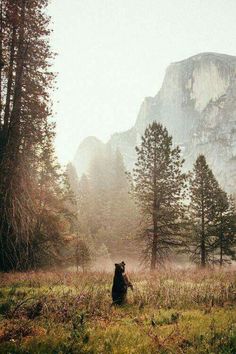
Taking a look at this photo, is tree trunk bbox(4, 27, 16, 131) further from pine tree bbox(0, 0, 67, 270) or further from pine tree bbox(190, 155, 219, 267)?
pine tree bbox(190, 155, 219, 267)

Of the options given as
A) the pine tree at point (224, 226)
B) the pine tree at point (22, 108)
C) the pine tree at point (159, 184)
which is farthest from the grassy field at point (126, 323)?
the pine tree at point (224, 226)

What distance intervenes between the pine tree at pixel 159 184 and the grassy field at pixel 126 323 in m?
14.2

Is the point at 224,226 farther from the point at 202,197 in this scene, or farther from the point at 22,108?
the point at 22,108

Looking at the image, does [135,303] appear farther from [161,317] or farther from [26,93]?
[26,93]

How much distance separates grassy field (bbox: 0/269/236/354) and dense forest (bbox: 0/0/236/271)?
323 cm

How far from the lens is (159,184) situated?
2525 centimetres

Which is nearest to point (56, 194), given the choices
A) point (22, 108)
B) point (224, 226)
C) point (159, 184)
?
point (159, 184)

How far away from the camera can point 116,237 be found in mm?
50562

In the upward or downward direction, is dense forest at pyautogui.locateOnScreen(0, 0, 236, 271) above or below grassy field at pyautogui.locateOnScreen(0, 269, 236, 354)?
above

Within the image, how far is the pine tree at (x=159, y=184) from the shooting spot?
82.0ft

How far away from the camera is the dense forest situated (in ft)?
39.2

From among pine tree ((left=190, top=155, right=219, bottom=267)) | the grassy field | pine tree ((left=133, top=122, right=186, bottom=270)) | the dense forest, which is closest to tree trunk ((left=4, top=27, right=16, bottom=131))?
the dense forest

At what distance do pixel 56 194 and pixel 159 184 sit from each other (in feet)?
26.1

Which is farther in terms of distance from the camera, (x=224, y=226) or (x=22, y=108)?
(x=224, y=226)
